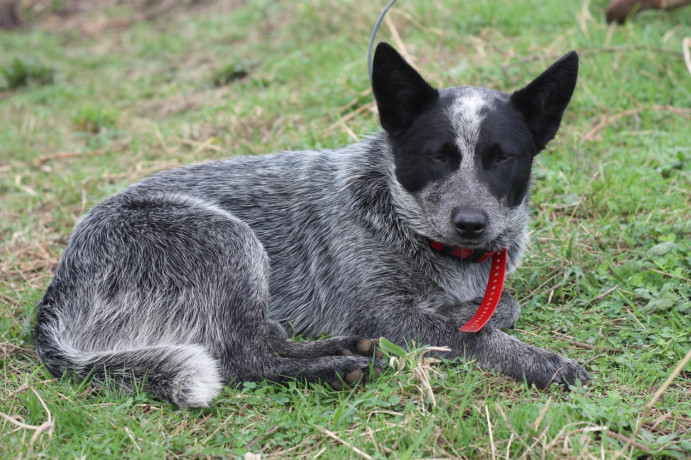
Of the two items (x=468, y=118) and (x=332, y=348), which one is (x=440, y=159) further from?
(x=332, y=348)

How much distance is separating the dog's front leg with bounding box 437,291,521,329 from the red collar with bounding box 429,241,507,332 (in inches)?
4.4

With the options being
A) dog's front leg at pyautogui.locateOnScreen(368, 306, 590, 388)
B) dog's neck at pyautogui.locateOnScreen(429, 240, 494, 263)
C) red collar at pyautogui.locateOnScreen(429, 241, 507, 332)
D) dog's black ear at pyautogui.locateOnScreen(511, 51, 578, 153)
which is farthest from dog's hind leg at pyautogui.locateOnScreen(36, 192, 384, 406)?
dog's black ear at pyautogui.locateOnScreen(511, 51, 578, 153)

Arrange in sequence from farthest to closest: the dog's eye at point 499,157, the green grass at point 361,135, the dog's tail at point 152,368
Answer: the dog's eye at point 499,157 < the dog's tail at point 152,368 < the green grass at point 361,135

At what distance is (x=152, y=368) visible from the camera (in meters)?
3.14

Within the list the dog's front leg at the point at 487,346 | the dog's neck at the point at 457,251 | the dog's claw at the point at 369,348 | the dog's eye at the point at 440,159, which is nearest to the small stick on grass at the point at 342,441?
the dog's claw at the point at 369,348

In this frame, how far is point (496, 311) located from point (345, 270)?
0.88 m

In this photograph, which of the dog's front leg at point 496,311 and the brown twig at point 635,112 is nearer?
the dog's front leg at point 496,311

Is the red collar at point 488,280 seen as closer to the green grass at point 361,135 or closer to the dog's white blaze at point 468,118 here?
the green grass at point 361,135

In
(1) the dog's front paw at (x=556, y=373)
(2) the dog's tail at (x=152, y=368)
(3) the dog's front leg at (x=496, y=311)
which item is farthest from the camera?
(3) the dog's front leg at (x=496, y=311)

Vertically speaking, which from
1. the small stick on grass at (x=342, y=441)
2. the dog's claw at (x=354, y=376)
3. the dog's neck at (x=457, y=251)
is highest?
the dog's neck at (x=457, y=251)

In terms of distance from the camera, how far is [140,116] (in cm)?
771

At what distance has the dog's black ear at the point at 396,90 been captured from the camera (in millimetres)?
3404

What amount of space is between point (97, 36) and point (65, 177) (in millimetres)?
6538

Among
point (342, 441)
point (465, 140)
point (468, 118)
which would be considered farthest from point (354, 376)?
point (468, 118)
